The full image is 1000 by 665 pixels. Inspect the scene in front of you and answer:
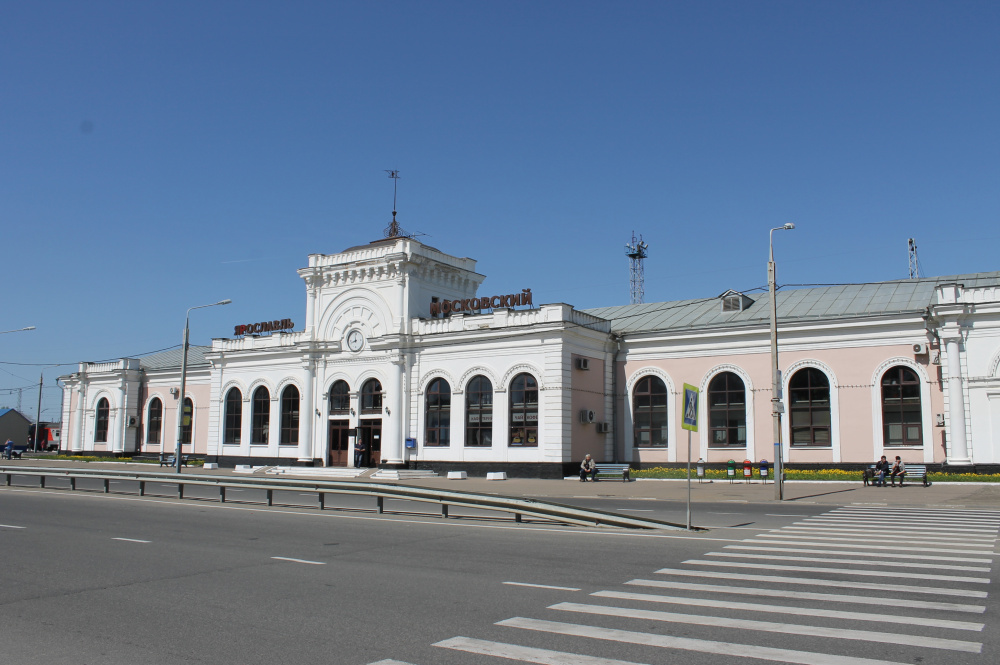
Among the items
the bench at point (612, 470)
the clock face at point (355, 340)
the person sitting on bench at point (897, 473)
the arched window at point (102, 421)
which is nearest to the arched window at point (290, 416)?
the clock face at point (355, 340)

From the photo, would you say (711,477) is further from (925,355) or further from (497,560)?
(497,560)

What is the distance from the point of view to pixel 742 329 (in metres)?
35.5

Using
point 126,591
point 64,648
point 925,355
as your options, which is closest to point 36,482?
point 126,591

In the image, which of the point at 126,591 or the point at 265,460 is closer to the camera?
the point at 126,591

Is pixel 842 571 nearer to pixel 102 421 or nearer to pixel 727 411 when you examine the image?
pixel 727 411

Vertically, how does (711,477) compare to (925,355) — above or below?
below

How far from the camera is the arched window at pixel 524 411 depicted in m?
36.7

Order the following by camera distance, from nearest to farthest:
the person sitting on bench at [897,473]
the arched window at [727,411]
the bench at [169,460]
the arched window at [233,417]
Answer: the person sitting on bench at [897,473], the arched window at [727,411], the arched window at [233,417], the bench at [169,460]

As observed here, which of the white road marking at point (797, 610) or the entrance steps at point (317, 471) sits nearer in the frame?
the white road marking at point (797, 610)

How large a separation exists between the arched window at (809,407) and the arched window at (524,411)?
448 inches

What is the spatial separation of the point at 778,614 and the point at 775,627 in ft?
2.06

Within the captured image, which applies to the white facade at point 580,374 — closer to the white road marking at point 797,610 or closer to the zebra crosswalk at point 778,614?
the zebra crosswalk at point 778,614

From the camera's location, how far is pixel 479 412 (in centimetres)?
3850

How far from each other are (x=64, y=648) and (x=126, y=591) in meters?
2.64
